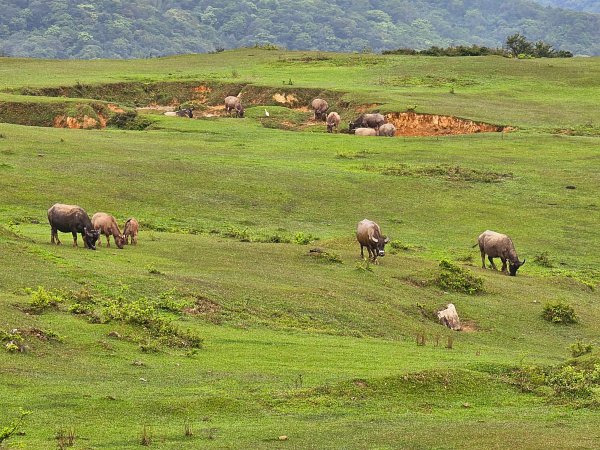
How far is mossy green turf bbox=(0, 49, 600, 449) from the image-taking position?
17.4 m

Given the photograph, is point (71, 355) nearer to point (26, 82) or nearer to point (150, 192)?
point (150, 192)

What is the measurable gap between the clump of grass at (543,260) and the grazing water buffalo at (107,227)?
1432cm

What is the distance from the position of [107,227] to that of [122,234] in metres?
0.91

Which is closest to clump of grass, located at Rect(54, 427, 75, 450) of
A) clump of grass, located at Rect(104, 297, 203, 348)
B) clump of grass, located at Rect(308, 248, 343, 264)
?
clump of grass, located at Rect(104, 297, 203, 348)

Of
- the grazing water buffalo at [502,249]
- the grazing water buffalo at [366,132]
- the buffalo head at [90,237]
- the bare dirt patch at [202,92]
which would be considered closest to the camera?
the buffalo head at [90,237]

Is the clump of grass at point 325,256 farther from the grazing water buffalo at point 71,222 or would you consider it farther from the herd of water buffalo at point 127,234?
the grazing water buffalo at point 71,222

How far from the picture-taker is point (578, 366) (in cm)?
2197

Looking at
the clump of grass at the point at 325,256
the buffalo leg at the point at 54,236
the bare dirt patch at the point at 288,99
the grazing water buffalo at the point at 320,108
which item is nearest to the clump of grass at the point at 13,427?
the buffalo leg at the point at 54,236

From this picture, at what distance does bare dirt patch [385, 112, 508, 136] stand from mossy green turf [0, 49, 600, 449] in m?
1.45

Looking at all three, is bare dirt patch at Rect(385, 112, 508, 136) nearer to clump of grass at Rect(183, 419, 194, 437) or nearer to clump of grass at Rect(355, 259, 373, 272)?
clump of grass at Rect(355, 259, 373, 272)

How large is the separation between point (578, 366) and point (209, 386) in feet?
24.6

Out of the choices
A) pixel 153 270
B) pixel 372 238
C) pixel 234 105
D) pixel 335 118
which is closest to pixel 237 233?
pixel 372 238

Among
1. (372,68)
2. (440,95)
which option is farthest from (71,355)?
(372,68)

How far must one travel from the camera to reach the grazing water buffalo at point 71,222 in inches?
1195
